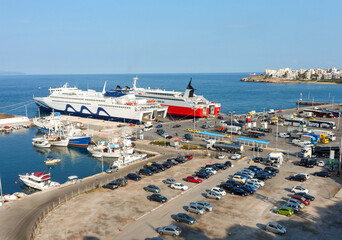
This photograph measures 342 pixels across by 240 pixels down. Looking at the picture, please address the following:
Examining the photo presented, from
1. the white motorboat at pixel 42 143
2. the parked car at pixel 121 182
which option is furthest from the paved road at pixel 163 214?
the white motorboat at pixel 42 143

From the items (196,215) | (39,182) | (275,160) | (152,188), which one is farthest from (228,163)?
(39,182)

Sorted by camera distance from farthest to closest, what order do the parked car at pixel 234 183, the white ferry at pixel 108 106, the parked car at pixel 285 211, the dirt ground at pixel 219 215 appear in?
the white ferry at pixel 108 106, the parked car at pixel 234 183, the parked car at pixel 285 211, the dirt ground at pixel 219 215

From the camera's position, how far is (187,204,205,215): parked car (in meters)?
27.1

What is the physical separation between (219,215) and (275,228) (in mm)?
5232

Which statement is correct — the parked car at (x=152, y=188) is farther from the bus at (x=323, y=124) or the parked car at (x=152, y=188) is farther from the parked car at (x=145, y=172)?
the bus at (x=323, y=124)

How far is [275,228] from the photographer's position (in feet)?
77.5

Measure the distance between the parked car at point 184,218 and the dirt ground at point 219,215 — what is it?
18.5 inches

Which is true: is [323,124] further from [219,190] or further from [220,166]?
[219,190]

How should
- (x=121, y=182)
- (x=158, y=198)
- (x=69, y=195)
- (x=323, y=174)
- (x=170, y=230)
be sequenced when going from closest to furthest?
(x=170, y=230) → (x=158, y=198) → (x=69, y=195) → (x=121, y=182) → (x=323, y=174)

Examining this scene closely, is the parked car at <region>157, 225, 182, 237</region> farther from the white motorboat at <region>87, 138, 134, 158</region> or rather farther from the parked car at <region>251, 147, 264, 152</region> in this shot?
the parked car at <region>251, 147, 264, 152</region>

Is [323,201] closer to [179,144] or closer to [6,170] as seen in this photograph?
[179,144]

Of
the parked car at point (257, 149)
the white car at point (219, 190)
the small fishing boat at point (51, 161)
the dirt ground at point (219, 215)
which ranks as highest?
the white car at point (219, 190)

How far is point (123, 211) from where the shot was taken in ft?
92.3

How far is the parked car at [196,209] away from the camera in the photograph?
88.9 ft
